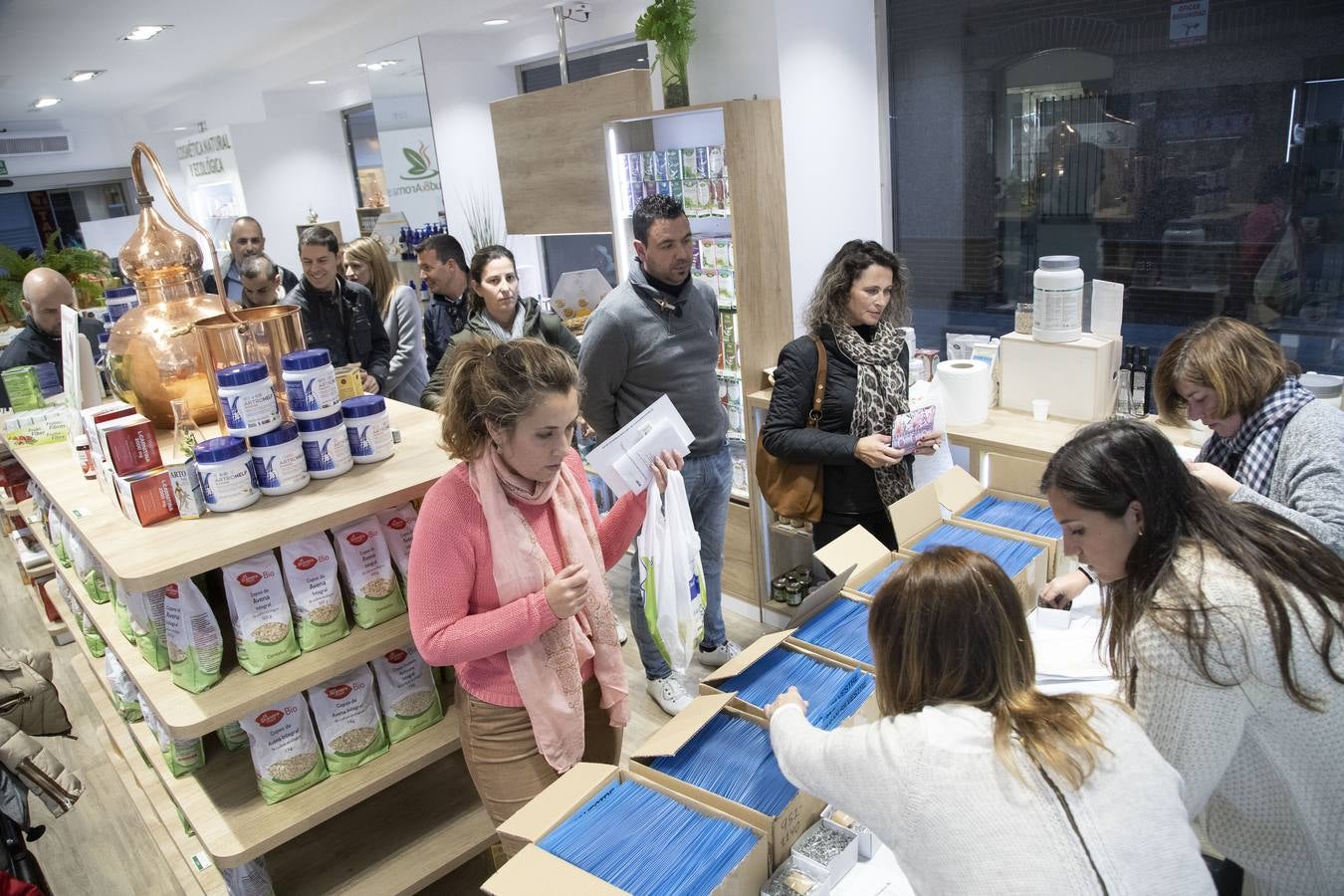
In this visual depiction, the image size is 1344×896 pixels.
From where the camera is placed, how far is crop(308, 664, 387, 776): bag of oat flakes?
6.58 ft

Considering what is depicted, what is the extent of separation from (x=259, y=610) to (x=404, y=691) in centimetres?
42

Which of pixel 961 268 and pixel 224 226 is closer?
pixel 961 268

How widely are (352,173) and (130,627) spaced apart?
746 cm

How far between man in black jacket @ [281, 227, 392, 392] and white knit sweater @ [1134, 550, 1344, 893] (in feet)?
11.4

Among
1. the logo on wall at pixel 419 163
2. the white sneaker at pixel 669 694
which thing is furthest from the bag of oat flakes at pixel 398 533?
the logo on wall at pixel 419 163

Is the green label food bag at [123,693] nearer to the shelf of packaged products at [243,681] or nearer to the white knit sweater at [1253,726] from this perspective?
the shelf of packaged products at [243,681]

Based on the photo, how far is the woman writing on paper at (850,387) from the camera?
279cm

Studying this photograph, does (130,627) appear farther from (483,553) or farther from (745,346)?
(745,346)

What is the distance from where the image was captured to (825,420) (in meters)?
2.88

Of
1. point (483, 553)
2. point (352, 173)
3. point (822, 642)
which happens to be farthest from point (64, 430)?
point (352, 173)

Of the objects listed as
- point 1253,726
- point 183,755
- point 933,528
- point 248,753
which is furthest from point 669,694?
point 1253,726

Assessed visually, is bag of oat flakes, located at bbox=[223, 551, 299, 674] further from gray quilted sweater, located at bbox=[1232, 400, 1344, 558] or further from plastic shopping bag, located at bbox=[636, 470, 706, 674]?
gray quilted sweater, located at bbox=[1232, 400, 1344, 558]

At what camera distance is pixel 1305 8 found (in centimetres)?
292

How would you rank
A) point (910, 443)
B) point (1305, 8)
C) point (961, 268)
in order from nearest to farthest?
point (910, 443) → point (1305, 8) → point (961, 268)
